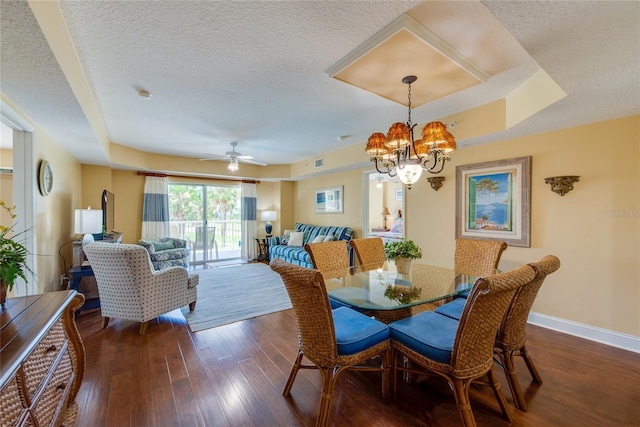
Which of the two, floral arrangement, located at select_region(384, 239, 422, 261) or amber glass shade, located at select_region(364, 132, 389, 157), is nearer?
amber glass shade, located at select_region(364, 132, 389, 157)

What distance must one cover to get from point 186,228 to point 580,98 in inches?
287

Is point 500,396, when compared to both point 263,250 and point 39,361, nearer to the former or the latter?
point 39,361

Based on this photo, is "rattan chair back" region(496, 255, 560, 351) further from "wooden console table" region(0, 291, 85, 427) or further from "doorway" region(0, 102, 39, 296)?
"doorway" region(0, 102, 39, 296)

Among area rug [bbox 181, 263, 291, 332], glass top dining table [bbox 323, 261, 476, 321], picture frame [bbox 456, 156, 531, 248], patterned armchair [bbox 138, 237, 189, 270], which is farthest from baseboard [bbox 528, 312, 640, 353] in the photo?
patterned armchair [bbox 138, 237, 189, 270]

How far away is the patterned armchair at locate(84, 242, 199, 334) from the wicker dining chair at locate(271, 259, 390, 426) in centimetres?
192

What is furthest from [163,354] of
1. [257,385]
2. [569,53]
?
[569,53]

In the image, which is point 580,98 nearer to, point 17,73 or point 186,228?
point 17,73

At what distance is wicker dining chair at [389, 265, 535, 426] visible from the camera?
138 centimetres

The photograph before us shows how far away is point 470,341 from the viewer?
57.7 inches

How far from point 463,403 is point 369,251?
190cm

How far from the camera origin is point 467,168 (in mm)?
3588

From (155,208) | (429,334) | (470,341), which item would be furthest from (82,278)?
(470,341)

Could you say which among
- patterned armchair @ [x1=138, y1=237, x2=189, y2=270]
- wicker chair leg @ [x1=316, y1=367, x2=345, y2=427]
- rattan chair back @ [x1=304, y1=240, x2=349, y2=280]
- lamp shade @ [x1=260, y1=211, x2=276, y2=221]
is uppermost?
lamp shade @ [x1=260, y1=211, x2=276, y2=221]

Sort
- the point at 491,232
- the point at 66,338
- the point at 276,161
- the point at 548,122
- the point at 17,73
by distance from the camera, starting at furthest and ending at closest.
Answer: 1. the point at 276,161
2. the point at 491,232
3. the point at 548,122
4. the point at 17,73
5. the point at 66,338
